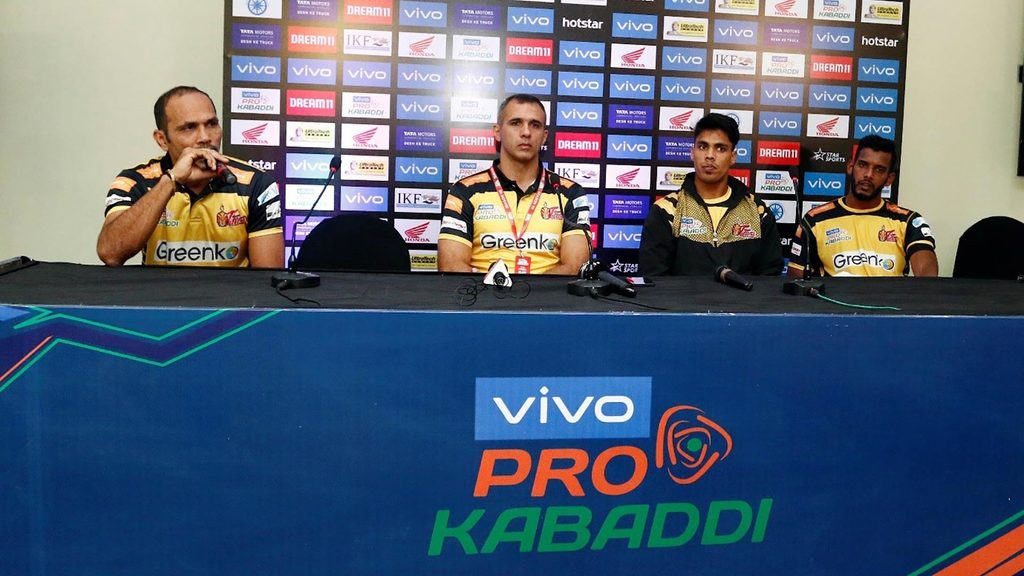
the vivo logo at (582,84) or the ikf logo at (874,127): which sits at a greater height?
the vivo logo at (582,84)

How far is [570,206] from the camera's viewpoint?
3033 mm

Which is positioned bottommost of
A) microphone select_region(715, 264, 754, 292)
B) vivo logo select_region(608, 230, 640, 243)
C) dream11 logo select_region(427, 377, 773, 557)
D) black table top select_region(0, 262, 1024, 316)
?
dream11 logo select_region(427, 377, 773, 557)

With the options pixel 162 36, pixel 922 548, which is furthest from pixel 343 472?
pixel 162 36

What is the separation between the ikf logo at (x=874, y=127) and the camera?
3.87 meters

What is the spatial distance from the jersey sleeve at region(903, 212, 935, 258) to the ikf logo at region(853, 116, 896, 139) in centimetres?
74

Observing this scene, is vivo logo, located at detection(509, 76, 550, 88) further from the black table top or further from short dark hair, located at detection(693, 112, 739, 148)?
the black table top

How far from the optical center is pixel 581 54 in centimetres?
368

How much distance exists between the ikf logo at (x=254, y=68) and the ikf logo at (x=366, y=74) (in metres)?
0.26

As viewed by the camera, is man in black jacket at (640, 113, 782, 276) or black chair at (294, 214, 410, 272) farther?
man in black jacket at (640, 113, 782, 276)

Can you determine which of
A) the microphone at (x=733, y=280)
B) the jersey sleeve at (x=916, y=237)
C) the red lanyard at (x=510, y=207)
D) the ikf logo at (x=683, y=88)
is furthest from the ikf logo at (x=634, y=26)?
the microphone at (x=733, y=280)

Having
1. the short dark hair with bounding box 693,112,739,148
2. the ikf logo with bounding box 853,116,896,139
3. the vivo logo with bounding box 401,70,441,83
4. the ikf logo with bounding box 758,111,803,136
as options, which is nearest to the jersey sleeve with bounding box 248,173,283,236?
the vivo logo with bounding box 401,70,441,83

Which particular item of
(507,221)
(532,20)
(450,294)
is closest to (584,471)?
(450,294)

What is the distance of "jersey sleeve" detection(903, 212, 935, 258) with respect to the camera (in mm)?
3176

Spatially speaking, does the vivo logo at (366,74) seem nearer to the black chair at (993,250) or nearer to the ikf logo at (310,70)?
the ikf logo at (310,70)
